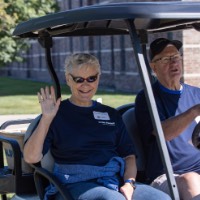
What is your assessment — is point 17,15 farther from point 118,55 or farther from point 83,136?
point 83,136

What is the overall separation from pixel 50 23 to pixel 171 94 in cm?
99

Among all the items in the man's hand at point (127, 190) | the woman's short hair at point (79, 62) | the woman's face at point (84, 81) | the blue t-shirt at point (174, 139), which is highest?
the woman's short hair at point (79, 62)

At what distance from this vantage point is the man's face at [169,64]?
12.6 feet

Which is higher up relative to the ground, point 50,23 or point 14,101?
point 50,23

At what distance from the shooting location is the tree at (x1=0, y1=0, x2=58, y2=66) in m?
20.4

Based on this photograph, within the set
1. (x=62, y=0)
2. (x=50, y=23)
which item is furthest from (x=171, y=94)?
(x=62, y=0)

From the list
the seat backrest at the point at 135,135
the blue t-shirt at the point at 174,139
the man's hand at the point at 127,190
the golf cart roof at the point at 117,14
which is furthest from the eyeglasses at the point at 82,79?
the seat backrest at the point at 135,135

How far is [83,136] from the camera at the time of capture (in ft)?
11.6

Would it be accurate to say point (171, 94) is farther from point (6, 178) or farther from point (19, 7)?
point (19, 7)

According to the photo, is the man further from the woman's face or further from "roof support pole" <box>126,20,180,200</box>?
"roof support pole" <box>126,20,180,200</box>

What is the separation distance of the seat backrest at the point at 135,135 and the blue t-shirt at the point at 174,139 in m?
0.15

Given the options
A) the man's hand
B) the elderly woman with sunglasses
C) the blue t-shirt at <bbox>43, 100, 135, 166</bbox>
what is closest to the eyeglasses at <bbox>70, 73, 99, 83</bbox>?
the elderly woman with sunglasses

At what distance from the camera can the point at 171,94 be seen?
3.87m

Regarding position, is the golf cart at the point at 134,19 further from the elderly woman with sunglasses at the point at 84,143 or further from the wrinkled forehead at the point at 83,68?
the wrinkled forehead at the point at 83,68
